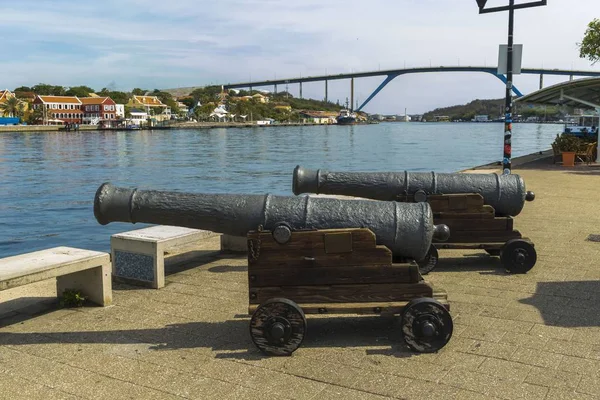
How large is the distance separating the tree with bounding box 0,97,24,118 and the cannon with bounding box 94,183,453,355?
13535 cm

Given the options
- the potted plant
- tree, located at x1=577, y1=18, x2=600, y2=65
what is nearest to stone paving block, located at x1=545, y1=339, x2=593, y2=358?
the potted plant

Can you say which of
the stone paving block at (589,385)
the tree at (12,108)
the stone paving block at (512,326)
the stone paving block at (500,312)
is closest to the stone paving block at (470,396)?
the stone paving block at (589,385)

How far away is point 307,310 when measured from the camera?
4238 millimetres

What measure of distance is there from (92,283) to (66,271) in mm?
426

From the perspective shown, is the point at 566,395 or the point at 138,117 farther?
the point at 138,117

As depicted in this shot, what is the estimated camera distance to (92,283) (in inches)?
208

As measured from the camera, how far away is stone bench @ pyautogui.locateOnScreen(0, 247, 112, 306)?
4.62 m

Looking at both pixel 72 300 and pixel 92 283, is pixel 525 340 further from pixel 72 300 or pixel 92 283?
pixel 72 300

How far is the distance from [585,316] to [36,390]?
393 centimetres

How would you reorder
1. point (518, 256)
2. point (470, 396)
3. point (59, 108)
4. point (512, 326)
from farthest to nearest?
point (59, 108)
point (518, 256)
point (512, 326)
point (470, 396)

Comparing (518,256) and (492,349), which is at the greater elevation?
(518,256)

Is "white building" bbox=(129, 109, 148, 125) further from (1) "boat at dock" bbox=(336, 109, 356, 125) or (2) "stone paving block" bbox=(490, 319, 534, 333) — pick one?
(2) "stone paving block" bbox=(490, 319, 534, 333)

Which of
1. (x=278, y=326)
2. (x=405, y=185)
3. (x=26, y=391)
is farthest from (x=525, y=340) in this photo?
(x=26, y=391)

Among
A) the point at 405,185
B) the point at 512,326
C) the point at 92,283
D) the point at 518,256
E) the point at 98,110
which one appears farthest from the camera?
the point at 98,110
